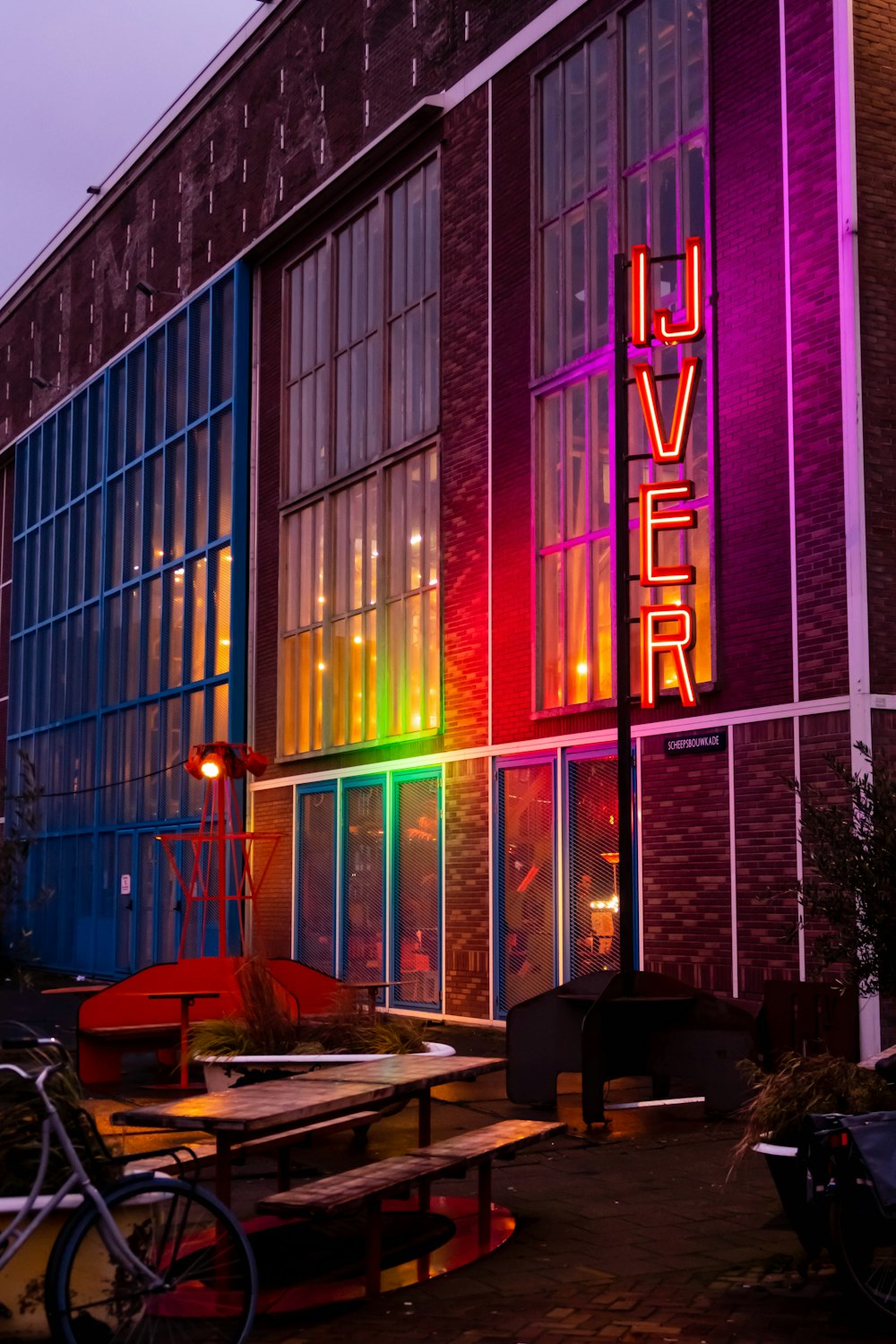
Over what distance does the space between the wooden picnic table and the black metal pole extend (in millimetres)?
4072

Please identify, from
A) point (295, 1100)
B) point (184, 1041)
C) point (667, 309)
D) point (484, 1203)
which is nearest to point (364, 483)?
point (667, 309)

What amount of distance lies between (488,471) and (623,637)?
6.65 m

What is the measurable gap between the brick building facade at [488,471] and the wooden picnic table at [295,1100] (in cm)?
630

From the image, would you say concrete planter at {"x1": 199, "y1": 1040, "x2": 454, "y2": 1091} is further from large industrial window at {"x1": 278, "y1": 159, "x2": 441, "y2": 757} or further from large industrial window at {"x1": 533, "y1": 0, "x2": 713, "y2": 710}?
large industrial window at {"x1": 278, "y1": 159, "x2": 441, "y2": 757}

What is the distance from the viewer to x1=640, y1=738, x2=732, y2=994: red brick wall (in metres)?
15.9

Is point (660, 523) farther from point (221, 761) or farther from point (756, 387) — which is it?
point (221, 761)

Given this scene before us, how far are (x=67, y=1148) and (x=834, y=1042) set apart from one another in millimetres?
9095

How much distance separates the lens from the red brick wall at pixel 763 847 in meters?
15.0

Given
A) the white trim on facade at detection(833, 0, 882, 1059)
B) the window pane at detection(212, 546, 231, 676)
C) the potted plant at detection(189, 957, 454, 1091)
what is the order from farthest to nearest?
the window pane at detection(212, 546, 231, 676)
the white trim on facade at detection(833, 0, 882, 1059)
the potted plant at detection(189, 957, 454, 1091)

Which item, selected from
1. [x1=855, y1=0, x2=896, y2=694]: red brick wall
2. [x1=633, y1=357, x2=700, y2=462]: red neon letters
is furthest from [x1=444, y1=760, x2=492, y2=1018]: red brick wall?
[x1=855, y1=0, x2=896, y2=694]: red brick wall

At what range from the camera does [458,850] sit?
20.3 metres

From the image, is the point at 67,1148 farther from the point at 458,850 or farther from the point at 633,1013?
the point at 458,850

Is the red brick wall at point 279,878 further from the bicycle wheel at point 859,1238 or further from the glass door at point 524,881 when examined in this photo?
the bicycle wheel at point 859,1238

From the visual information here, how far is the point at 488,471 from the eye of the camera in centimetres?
2041
